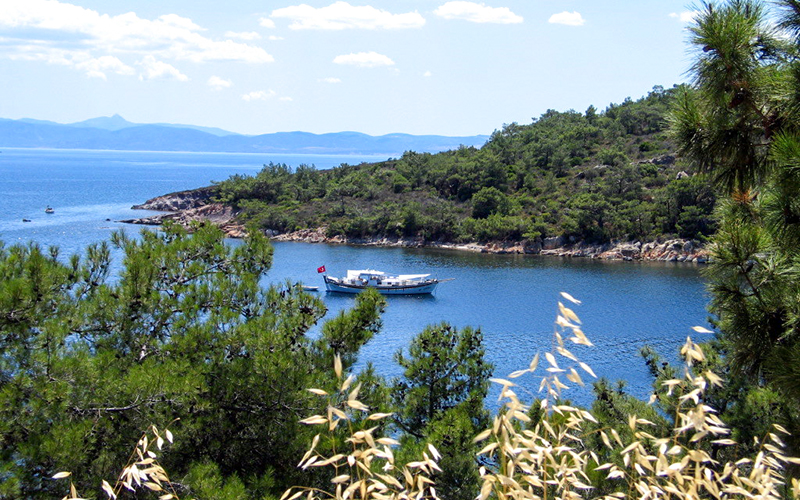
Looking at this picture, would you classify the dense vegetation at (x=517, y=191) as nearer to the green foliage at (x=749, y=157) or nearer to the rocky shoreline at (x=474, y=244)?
the rocky shoreline at (x=474, y=244)

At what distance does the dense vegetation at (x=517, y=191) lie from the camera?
157 ft

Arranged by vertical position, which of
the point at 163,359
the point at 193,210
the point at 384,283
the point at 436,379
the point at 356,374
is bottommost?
the point at 384,283

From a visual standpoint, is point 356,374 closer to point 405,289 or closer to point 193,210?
point 405,289

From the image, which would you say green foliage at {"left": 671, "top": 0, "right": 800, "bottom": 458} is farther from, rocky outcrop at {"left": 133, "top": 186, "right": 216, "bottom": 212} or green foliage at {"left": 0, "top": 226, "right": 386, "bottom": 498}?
rocky outcrop at {"left": 133, "top": 186, "right": 216, "bottom": 212}

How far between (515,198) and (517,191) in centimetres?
226

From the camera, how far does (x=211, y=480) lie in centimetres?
552

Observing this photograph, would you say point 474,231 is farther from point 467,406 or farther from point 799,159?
point 799,159

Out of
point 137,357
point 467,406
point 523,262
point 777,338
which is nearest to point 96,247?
point 137,357

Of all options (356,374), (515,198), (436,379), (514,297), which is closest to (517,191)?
(515,198)

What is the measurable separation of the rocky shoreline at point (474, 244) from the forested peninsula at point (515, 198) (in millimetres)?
103

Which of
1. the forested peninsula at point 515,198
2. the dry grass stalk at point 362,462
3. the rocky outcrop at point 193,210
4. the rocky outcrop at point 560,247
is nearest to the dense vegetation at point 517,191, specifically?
the forested peninsula at point 515,198

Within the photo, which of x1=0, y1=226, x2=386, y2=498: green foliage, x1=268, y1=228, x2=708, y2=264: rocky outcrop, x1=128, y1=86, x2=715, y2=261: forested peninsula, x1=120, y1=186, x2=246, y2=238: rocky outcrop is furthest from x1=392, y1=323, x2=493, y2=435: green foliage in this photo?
x1=120, y1=186, x2=246, y2=238: rocky outcrop

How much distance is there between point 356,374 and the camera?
5781 mm

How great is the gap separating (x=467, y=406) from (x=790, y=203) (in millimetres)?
5698
